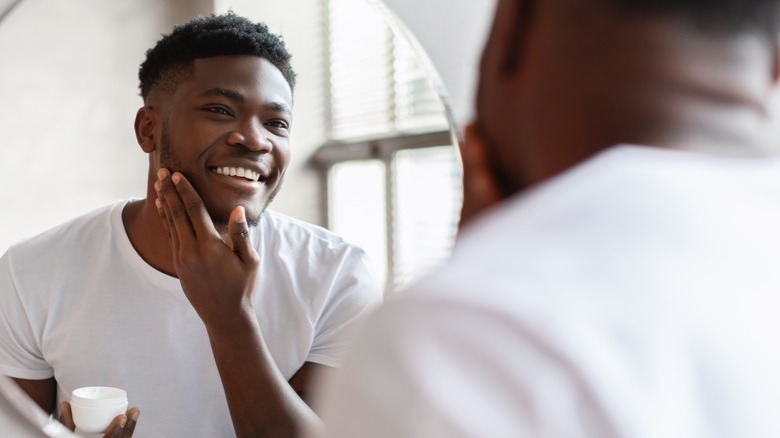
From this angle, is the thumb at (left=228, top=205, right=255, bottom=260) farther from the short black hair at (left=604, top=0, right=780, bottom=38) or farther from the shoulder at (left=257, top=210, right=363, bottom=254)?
the short black hair at (left=604, top=0, right=780, bottom=38)

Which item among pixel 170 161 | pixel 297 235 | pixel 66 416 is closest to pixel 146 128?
pixel 170 161

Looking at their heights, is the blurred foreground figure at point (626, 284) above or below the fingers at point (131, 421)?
above

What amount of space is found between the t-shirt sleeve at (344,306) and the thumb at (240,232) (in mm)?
71

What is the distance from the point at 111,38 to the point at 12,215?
0.16 metres

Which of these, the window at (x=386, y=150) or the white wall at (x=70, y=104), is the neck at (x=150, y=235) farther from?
the window at (x=386, y=150)

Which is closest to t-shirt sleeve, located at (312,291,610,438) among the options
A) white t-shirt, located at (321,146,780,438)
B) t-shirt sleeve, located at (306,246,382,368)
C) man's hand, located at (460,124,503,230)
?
white t-shirt, located at (321,146,780,438)

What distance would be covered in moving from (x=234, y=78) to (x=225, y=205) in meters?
0.09

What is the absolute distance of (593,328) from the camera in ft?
0.54

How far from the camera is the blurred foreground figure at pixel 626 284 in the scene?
0.53 feet

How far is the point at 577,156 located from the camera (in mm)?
229

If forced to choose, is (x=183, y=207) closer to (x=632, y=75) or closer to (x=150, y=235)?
(x=150, y=235)

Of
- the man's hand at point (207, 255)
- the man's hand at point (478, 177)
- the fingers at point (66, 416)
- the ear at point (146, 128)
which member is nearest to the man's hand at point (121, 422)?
the fingers at point (66, 416)

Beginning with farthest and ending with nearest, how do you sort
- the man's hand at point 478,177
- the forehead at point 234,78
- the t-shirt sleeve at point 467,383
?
the forehead at point 234,78, the man's hand at point 478,177, the t-shirt sleeve at point 467,383

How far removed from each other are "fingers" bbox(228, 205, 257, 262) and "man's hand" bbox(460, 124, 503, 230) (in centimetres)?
30
